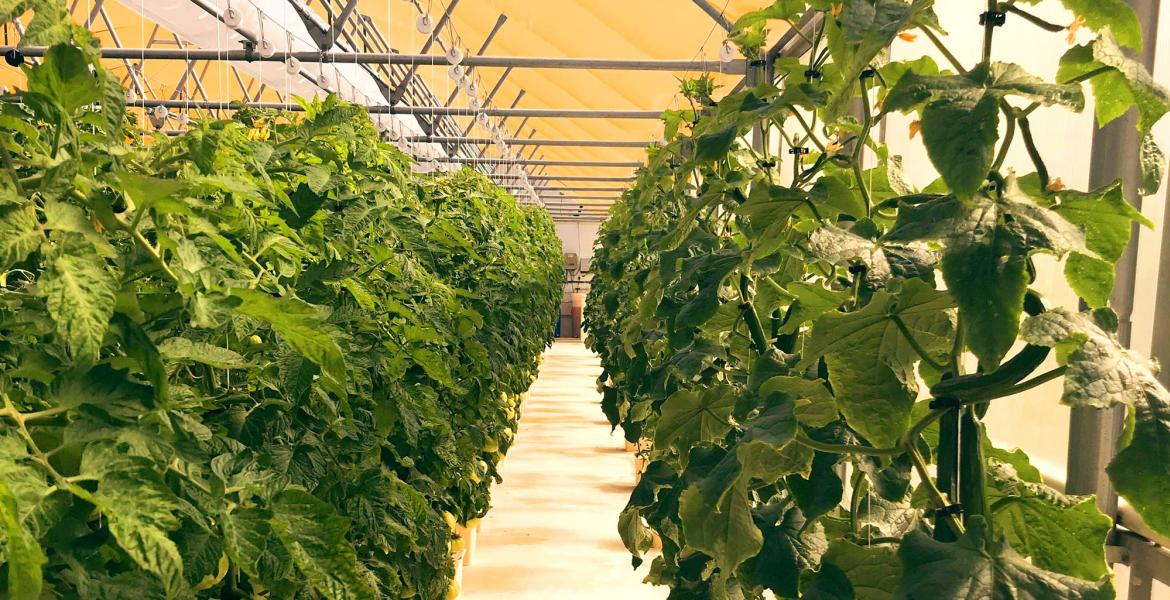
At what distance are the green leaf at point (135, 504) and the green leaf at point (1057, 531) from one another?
2.60ft

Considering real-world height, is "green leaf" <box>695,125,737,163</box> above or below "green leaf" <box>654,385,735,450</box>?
above

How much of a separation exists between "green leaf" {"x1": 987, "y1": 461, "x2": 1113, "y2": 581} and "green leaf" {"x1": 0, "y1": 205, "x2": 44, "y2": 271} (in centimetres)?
94

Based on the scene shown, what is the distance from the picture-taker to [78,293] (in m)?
0.88

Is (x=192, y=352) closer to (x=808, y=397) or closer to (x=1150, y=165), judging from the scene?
(x=808, y=397)

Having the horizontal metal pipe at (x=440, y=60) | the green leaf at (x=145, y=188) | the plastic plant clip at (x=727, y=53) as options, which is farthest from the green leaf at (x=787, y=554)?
the horizontal metal pipe at (x=440, y=60)

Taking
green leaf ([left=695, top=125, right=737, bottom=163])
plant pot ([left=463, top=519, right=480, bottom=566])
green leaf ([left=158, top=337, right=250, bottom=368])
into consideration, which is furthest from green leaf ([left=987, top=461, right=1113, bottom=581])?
plant pot ([left=463, top=519, right=480, bottom=566])

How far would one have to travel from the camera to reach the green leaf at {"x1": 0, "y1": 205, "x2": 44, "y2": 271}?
88 centimetres

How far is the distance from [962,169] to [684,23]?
6350 millimetres

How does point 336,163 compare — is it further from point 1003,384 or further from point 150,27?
point 150,27

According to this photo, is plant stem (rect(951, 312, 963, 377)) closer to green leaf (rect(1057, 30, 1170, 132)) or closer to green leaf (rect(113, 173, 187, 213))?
green leaf (rect(1057, 30, 1170, 132))

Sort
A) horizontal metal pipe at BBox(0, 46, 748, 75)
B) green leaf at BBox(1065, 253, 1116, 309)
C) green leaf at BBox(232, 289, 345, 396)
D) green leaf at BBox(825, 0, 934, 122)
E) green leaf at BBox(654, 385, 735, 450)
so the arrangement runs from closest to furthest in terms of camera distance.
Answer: green leaf at BBox(825, 0, 934, 122)
green leaf at BBox(1065, 253, 1116, 309)
green leaf at BBox(232, 289, 345, 396)
green leaf at BBox(654, 385, 735, 450)
horizontal metal pipe at BBox(0, 46, 748, 75)

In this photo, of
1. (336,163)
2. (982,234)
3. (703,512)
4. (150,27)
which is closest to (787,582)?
(703,512)

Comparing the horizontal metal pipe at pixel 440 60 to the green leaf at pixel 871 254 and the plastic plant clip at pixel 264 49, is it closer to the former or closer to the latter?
the plastic plant clip at pixel 264 49

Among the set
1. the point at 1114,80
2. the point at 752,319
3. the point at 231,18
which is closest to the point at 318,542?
the point at 752,319
